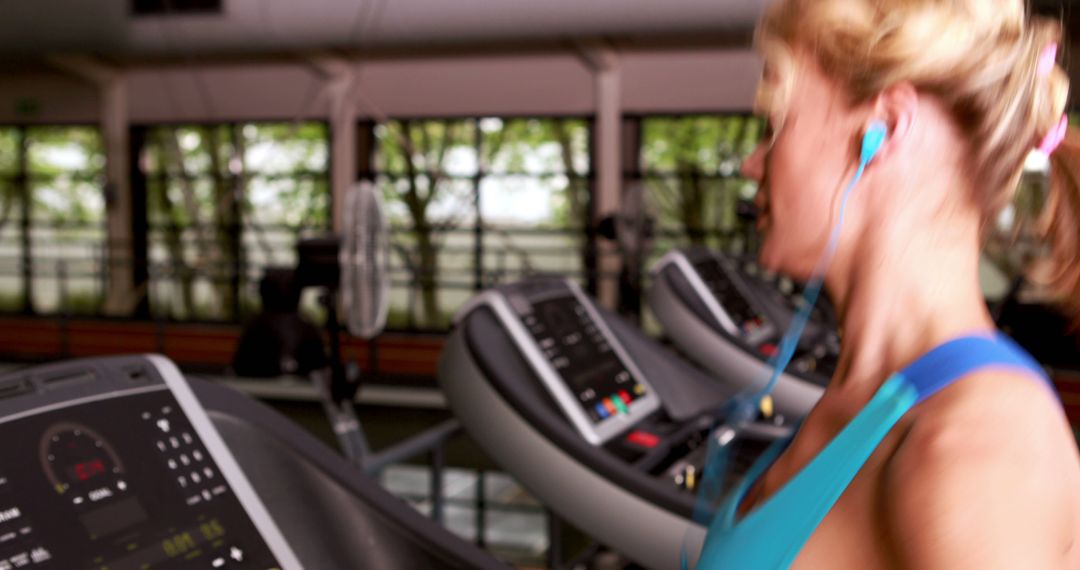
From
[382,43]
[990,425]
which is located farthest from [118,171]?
[990,425]

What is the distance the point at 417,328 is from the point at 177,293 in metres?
2.60

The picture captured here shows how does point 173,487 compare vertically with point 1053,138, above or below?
below

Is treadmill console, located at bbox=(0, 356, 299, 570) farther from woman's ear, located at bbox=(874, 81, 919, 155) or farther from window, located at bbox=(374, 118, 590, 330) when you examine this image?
window, located at bbox=(374, 118, 590, 330)

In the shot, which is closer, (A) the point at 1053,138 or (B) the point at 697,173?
(A) the point at 1053,138

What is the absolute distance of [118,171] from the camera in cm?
995

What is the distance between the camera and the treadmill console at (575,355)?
1.87 meters

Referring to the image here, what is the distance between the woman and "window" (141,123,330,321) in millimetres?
8859

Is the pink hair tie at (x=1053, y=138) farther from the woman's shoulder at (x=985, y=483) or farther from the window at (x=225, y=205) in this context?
the window at (x=225, y=205)

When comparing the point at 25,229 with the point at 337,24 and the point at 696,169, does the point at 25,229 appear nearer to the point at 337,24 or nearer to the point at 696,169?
the point at 337,24

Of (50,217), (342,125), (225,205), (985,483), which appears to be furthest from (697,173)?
(985,483)

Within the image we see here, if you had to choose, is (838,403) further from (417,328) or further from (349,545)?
(417,328)

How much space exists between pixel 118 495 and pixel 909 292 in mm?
649

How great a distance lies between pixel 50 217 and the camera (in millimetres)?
10227

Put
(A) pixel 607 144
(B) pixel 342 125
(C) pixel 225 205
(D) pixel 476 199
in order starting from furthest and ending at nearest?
(C) pixel 225 205 < (B) pixel 342 125 < (D) pixel 476 199 < (A) pixel 607 144
